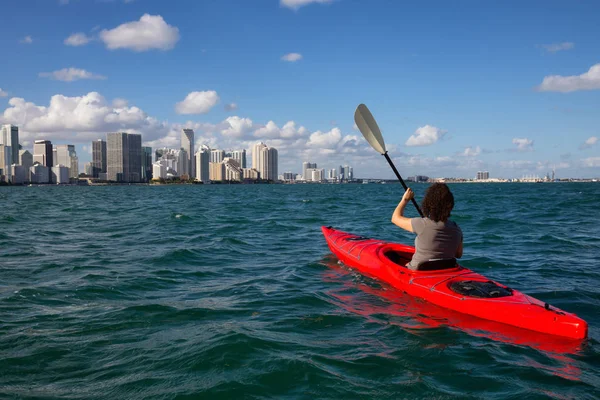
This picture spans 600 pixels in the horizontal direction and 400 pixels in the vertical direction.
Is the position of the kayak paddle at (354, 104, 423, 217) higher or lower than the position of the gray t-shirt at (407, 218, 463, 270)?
higher

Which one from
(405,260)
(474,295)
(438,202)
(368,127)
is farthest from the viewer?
(368,127)

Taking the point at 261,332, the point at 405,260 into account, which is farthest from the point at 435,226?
the point at 261,332

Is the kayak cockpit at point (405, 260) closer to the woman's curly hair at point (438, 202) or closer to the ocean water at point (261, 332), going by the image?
the ocean water at point (261, 332)

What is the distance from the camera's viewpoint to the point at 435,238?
6.27 meters

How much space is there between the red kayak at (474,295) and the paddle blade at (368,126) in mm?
2379

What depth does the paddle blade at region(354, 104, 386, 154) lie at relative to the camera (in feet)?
30.8

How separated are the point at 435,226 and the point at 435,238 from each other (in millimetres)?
222

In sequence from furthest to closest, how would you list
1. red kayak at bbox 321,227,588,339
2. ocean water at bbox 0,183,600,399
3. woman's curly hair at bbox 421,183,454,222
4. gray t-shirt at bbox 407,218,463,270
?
1. gray t-shirt at bbox 407,218,463,270
2. woman's curly hair at bbox 421,183,454,222
3. red kayak at bbox 321,227,588,339
4. ocean water at bbox 0,183,600,399

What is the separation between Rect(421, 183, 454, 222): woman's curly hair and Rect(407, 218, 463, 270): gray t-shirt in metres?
0.11

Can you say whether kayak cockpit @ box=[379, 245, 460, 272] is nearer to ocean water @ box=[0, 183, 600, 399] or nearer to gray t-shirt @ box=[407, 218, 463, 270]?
gray t-shirt @ box=[407, 218, 463, 270]

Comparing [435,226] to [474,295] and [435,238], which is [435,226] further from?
[474,295]

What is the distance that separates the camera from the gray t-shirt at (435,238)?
20.2ft

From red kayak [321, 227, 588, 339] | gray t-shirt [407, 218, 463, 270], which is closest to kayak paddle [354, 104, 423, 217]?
red kayak [321, 227, 588, 339]

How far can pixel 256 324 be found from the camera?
5527mm
